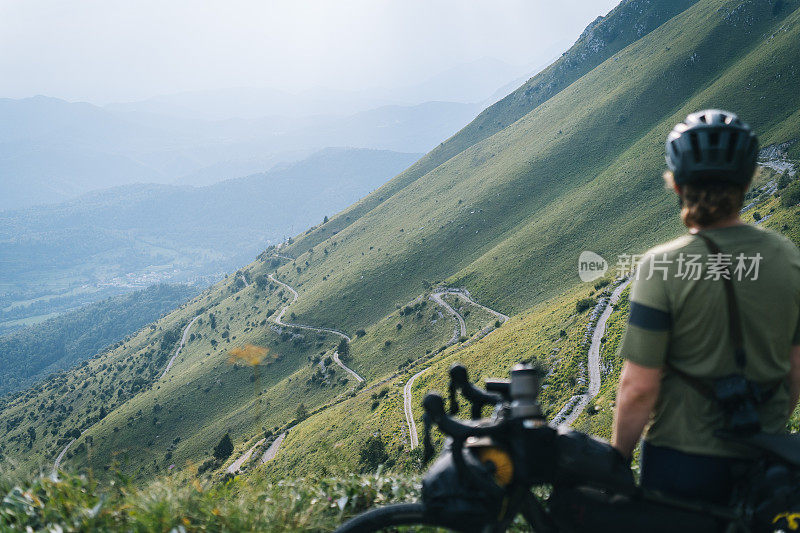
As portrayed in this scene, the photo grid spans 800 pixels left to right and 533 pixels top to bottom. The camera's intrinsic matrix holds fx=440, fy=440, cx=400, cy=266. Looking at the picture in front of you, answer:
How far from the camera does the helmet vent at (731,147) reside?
3.56m

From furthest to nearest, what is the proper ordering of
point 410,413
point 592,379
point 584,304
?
point 410,413 → point 584,304 → point 592,379

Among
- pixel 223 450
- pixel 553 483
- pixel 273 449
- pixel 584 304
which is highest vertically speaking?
pixel 553 483

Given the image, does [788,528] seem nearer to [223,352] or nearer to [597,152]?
[223,352]

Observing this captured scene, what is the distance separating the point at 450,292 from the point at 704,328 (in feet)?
378

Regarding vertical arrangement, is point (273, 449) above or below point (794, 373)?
below

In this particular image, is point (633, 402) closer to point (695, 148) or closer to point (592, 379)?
point (695, 148)

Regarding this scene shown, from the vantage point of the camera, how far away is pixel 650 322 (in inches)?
125

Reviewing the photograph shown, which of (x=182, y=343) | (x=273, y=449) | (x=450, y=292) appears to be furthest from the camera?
(x=182, y=343)

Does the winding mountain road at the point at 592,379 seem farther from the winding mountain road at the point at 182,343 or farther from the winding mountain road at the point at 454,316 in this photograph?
the winding mountain road at the point at 182,343

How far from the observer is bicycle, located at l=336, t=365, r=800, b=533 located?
301 cm

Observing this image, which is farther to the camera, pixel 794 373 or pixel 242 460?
pixel 242 460

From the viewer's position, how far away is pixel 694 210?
11.6 feet

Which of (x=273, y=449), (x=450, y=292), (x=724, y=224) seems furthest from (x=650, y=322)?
(x=450, y=292)

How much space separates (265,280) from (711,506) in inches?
7279
